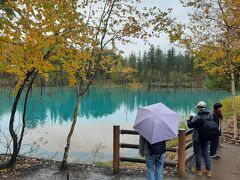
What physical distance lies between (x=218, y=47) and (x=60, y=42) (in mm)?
6683

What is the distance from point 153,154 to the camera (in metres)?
6.40

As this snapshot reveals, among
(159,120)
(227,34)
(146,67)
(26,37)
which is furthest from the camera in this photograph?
(146,67)

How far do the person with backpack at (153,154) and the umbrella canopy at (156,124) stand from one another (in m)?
0.20

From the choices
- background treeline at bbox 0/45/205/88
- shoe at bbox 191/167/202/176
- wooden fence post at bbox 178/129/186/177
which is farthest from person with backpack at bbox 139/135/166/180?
background treeline at bbox 0/45/205/88

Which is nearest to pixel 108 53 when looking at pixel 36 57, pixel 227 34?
pixel 36 57

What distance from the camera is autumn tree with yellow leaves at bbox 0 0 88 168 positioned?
743cm

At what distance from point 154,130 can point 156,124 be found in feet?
0.42

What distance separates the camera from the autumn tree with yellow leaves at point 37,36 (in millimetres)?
7430

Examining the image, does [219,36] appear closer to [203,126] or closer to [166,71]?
[203,126]

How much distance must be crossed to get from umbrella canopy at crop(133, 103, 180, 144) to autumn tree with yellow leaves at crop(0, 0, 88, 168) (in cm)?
263

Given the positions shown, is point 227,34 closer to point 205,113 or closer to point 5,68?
point 205,113

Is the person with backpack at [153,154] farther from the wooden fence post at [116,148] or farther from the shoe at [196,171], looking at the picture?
the shoe at [196,171]

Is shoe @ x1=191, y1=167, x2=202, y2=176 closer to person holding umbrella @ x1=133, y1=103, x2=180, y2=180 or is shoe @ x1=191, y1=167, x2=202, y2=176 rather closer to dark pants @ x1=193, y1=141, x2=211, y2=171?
dark pants @ x1=193, y1=141, x2=211, y2=171

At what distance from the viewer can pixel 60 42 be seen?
8.38m
